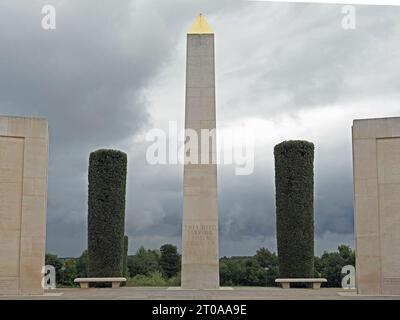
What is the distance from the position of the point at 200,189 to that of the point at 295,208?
4047 millimetres

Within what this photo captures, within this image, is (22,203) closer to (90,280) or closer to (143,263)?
(90,280)

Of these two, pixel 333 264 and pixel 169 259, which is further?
pixel 169 259

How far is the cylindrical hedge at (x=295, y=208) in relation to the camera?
74.5 feet

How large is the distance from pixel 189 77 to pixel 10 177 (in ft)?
25.3

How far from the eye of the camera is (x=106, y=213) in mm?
23156

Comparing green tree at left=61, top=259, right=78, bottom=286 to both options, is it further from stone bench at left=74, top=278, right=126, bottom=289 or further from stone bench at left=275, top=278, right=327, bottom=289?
stone bench at left=275, top=278, right=327, bottom=289

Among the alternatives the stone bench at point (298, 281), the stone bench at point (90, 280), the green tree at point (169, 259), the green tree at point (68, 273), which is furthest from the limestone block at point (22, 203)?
the green tree at point (169, 259)

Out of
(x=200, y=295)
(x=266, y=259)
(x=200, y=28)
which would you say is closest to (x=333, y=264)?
(x=266, y=259)

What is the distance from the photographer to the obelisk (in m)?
20.7

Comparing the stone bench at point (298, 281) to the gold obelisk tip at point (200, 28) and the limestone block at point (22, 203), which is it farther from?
the limestone block at point (22, 203)

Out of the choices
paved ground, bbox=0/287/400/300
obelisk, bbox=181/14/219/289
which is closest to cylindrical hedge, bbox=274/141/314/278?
obelisk, bbox=181/14/219/289

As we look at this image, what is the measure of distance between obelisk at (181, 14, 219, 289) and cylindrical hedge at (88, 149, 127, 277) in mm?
3559

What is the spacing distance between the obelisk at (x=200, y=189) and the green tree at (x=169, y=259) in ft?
46.4
